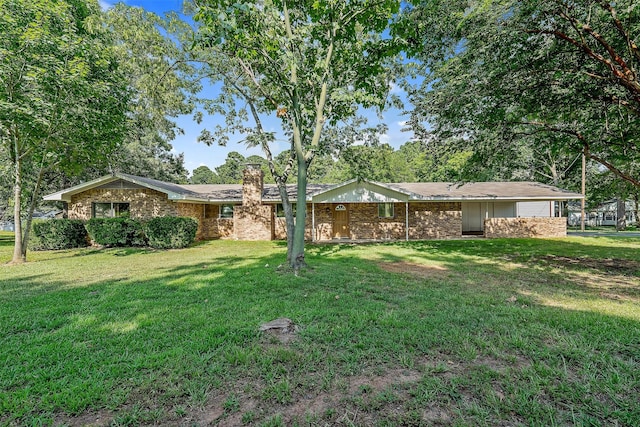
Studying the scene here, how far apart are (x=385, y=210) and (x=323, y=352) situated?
14.3 metres

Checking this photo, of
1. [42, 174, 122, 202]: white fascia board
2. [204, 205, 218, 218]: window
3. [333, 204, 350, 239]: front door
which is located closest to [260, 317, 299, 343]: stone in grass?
[333, 204, 350, 239]: front door

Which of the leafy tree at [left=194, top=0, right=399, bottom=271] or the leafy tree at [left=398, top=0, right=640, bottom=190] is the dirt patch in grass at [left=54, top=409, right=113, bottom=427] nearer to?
the leafy tree at [left=194, top=0, right=399, bottom=271]

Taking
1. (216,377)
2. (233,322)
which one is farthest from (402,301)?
(216,377)

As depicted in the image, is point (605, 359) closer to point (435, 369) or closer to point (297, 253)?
point (435, 369)

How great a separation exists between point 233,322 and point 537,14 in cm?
813

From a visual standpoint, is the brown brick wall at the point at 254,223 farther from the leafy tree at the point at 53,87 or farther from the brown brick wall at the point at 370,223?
the leafy tree at the point at 53,87

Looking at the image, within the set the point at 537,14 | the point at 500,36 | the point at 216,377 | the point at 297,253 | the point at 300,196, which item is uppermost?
the point at 537,14

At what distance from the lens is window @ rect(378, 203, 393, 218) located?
17.0 metres

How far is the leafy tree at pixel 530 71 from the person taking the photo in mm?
5887

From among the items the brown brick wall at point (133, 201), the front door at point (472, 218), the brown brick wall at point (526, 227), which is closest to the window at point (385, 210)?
the brown brick wall at point (526, 227)

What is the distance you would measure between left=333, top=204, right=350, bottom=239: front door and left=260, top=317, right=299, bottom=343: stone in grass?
510 inches

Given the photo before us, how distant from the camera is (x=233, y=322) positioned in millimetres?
4074

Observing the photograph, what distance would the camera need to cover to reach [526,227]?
55.0 ft

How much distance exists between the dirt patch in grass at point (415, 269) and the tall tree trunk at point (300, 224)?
7.66ft
